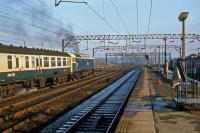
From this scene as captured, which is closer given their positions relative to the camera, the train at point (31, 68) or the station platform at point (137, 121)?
the station platform at point (137, 121)

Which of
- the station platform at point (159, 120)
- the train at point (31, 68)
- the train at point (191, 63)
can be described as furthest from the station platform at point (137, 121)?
the train at point (31, 68)

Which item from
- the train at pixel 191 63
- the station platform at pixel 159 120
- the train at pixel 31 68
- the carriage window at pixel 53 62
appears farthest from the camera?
the carriage window at pixel 53 62

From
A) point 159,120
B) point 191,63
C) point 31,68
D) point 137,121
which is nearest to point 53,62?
point 31,68

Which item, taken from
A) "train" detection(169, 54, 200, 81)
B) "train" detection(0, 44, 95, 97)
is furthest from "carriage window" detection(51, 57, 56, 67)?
"train" detection(169, 54, 200, 81)

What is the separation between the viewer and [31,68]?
993 inches

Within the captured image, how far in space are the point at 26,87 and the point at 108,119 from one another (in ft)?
41.5

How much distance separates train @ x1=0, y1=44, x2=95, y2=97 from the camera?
2114 cm

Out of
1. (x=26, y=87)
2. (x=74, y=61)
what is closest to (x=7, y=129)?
(x=26, y=87)

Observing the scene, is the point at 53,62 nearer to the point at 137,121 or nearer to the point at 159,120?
the point at 137,121

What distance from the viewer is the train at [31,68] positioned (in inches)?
832

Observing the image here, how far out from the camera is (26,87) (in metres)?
25.2

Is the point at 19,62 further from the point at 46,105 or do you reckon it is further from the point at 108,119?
the point at 108,119

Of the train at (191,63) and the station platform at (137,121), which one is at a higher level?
the train at (191,63)

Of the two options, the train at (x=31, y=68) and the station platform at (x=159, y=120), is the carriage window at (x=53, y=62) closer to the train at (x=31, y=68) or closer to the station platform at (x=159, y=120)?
the train at (x=31, y=68)
